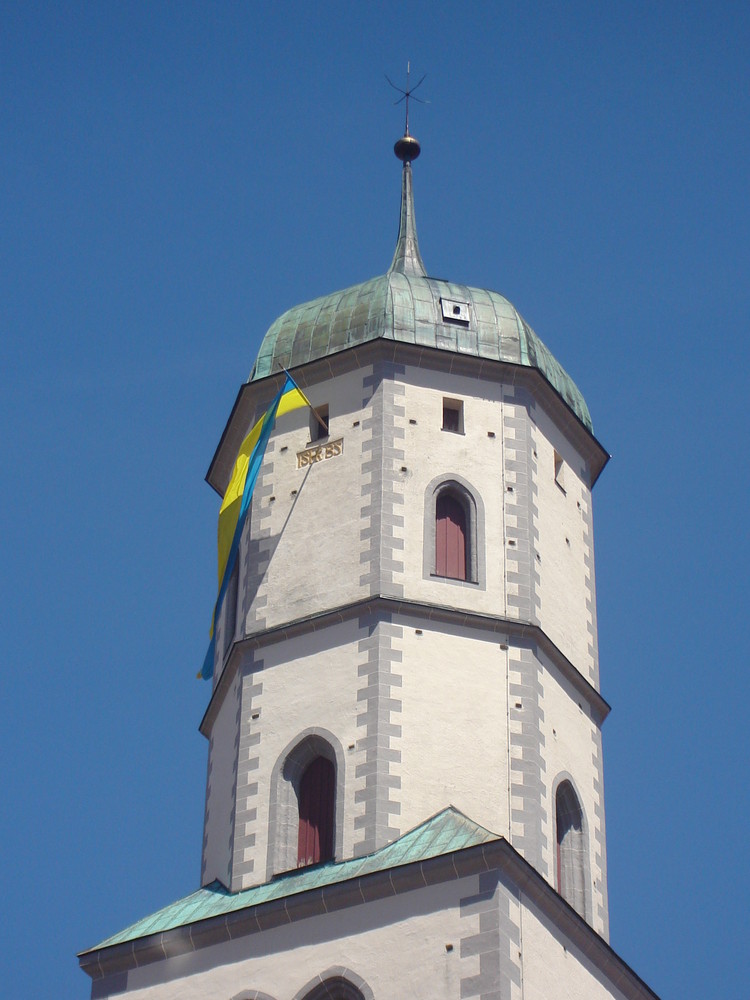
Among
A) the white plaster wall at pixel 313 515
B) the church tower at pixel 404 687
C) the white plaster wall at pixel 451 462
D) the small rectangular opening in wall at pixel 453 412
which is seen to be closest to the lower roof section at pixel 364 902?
the church tower at pixel 404 687

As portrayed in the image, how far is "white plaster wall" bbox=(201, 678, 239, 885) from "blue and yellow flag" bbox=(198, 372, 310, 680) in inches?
43.7

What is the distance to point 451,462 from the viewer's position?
33812 mm

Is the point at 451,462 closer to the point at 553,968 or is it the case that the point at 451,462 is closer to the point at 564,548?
the point at 564,548

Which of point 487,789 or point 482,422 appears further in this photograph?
point 482,422

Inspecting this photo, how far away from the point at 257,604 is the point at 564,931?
248 inches

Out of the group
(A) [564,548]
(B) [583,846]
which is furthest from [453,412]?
(B) [583,846]

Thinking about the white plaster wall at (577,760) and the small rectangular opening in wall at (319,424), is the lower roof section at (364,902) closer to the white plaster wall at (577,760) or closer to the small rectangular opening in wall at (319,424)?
the white plaster wall at (577,760)

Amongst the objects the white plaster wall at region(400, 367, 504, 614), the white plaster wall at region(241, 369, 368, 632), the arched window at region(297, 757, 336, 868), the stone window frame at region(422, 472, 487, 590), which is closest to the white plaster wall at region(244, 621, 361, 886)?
the arched window at region(297, 757, 336, 868)

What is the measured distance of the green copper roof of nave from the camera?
35.0 metres

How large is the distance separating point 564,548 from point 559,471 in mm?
1254

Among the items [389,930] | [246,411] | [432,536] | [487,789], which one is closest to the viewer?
[389,930]

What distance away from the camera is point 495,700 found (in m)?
31.8

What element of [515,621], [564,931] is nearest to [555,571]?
[515,621]

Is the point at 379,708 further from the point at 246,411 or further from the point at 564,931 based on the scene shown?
the point at 246,411
